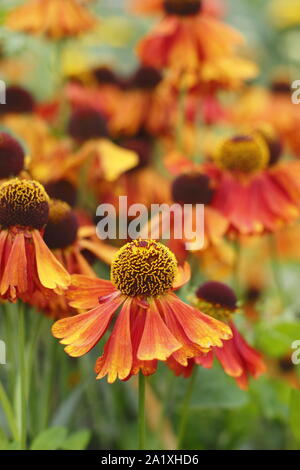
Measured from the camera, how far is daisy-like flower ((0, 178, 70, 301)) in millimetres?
712

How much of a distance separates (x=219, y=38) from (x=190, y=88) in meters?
0.11

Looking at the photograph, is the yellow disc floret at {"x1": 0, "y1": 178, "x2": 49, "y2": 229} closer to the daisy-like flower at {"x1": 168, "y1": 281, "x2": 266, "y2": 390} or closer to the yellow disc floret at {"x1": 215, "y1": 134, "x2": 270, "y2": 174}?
the daisy-like flower at {"x1": 168, "y1": 281, "x2": 266, "y2": 390}

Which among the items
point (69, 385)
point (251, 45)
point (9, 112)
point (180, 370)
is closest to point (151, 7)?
point (9, 112)

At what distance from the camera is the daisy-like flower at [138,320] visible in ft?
2.18

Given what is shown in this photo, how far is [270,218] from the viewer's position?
1051 millimetres

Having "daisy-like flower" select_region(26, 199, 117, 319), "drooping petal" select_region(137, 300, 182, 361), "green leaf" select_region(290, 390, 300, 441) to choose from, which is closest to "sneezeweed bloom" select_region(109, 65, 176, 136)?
"daisy-like flower" select_region(26, 199, 117, 319)

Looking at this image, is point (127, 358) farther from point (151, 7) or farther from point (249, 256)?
point (249, 256)

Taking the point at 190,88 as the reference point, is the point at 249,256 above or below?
below

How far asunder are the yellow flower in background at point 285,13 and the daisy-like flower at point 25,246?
6.63 ft

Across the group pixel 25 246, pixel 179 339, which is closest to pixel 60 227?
pixel 25 246

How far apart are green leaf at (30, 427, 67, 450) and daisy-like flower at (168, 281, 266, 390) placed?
125mm

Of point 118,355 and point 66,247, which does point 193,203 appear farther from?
point 118,355

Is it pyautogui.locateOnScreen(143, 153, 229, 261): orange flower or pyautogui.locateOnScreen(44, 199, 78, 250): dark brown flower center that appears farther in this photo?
pyautogui.locateOnScreen(143, 153, 229, 261): orange flower

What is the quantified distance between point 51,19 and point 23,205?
1.91 feet
